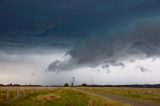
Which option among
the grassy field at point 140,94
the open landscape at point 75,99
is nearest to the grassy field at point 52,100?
the open landscape at point 75,99

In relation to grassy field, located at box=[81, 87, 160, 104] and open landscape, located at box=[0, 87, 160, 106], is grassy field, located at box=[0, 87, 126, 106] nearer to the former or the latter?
open landscape, located at box=[0, 87, 160, 106]

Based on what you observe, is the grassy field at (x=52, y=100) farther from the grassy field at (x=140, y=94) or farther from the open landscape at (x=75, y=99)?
the grassy field at (x=140, y=94)

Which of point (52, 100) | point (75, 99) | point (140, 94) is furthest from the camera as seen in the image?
point (140, 94)

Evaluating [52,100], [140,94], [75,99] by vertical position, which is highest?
[140,94]

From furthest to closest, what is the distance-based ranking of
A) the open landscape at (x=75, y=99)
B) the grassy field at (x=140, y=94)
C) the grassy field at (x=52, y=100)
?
1. the grassy field at (x=140, y=94)
2. the open landscape at (x=75, y=99)
3. the grassy field at (x=52, y=100)

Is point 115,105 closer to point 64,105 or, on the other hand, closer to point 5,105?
point 64,105

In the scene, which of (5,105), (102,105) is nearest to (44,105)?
(5,105)

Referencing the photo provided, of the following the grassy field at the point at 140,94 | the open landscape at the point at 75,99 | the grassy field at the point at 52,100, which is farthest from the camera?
the grassy field at the point at 140,94

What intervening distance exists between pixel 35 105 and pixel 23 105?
1.35 m

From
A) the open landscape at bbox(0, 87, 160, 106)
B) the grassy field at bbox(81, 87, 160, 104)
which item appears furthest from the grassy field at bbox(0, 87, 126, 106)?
the grassy field at bbox(81, 87, 160, 104)

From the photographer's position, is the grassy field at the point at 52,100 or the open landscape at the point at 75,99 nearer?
the grassy field at the point at 52,100

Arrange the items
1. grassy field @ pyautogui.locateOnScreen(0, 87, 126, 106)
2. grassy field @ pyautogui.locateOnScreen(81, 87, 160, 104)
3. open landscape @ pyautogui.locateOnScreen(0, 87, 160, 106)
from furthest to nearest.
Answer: grassy field @ pyautogui.locateOnScreen(81, 87, 160, 104) < open landscape @ pyautogui.locateOnScreen(0, 87, 160, 106) < grassy field @ pyautogui.locateOnScreen(0, 87, 126, 106)

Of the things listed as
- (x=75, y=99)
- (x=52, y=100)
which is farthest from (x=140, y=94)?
(x=52, y=100)

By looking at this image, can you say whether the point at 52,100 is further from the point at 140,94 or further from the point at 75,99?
the point at 140,94
